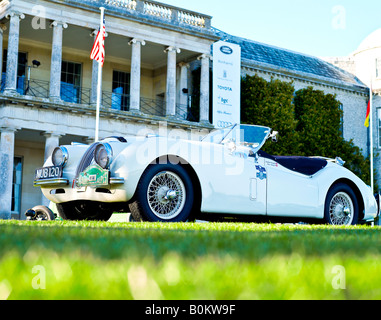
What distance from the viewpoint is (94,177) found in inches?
218

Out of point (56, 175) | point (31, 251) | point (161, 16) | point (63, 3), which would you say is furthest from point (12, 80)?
point (31, 251)

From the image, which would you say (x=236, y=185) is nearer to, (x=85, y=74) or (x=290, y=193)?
(x=290, y=193)

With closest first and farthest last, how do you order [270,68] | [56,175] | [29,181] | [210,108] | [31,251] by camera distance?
[31,251], [56,175], [29,181], [210,108], [270,68]

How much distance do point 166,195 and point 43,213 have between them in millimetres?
2040

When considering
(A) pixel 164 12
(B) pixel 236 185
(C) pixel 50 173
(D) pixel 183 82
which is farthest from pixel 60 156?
(D) pixel 183 82

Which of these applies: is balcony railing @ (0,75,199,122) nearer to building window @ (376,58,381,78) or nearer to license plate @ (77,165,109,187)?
building window @ (376,58,381,78)

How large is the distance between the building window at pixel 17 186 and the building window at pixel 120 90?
537 cm

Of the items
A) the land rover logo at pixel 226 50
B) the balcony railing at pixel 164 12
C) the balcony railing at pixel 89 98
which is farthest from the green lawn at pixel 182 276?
the land rover logo at pixel 226 50

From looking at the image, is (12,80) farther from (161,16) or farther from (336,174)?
(336,174)

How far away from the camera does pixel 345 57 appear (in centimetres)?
4019

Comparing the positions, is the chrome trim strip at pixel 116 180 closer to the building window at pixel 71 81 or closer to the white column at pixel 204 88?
the white column at pixel 204 88

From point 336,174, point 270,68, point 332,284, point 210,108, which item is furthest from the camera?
point 270,68

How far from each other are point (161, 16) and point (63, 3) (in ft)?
15.8
